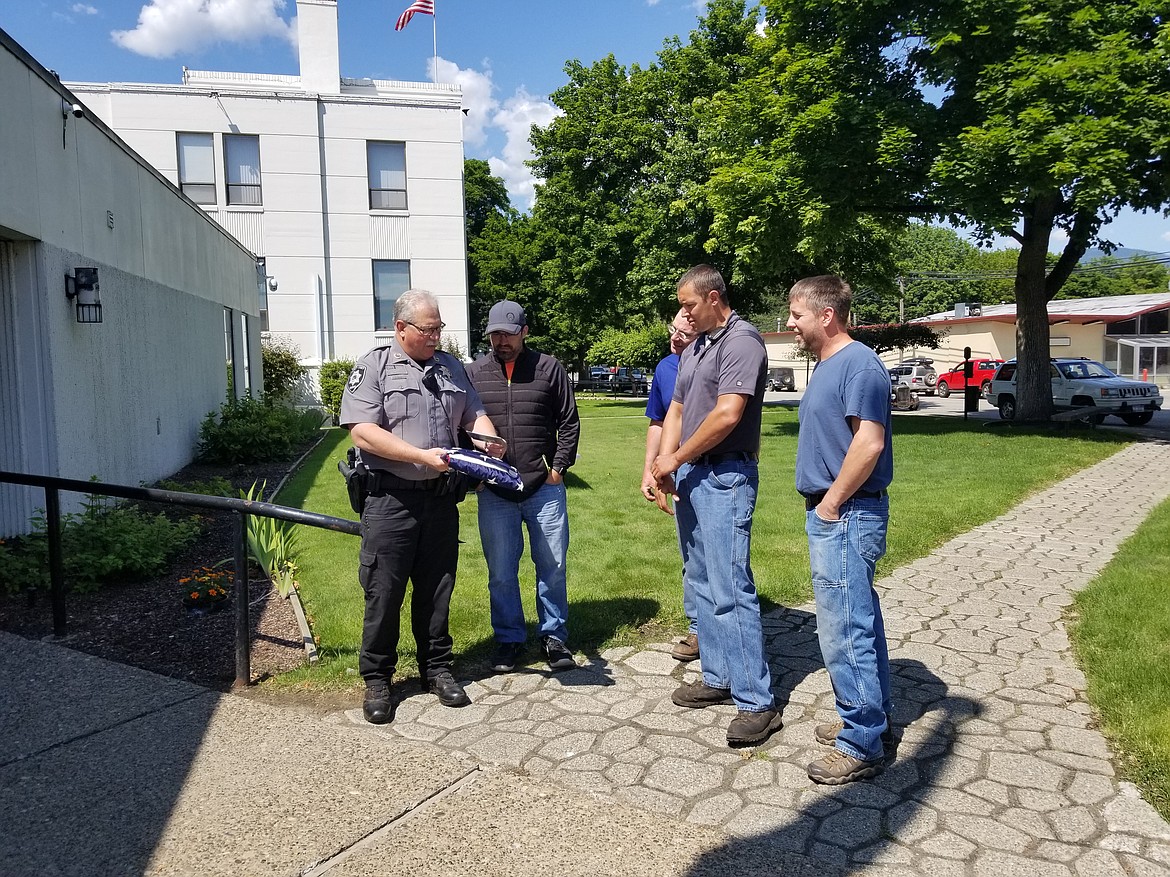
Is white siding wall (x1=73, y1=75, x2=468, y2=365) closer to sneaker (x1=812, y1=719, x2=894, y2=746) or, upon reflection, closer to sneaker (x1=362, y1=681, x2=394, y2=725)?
sneaker (x1=362, y1=681, x2=394, y2=725)

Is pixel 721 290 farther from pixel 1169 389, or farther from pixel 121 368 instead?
pixel 1169 389

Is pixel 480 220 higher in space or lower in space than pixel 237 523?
higher

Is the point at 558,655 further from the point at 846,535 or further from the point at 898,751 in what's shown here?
the point at 846,535

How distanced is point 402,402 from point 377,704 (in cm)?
149

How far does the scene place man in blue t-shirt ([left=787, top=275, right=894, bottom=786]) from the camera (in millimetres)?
3453

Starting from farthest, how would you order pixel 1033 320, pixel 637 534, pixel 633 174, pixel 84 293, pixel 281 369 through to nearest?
pixel 633 174 → pixel 281 369 → pixel 1033 320 → pixel 637 534 → pixel 84 293

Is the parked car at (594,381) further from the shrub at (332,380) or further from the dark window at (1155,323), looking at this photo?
the dark window at (1155,323)

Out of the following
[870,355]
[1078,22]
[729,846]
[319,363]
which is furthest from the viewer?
[319,363]

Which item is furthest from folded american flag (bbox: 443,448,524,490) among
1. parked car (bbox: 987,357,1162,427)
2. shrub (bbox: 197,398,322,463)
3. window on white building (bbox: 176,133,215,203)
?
window on white building (bbox: 176,133,215,203)

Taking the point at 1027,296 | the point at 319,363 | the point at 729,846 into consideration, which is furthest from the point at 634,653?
the point at 319,363

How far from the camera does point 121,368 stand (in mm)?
8648

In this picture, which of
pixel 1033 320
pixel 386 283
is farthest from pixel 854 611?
pixel 386 283

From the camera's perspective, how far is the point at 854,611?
349cm

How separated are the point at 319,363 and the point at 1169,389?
131ft
